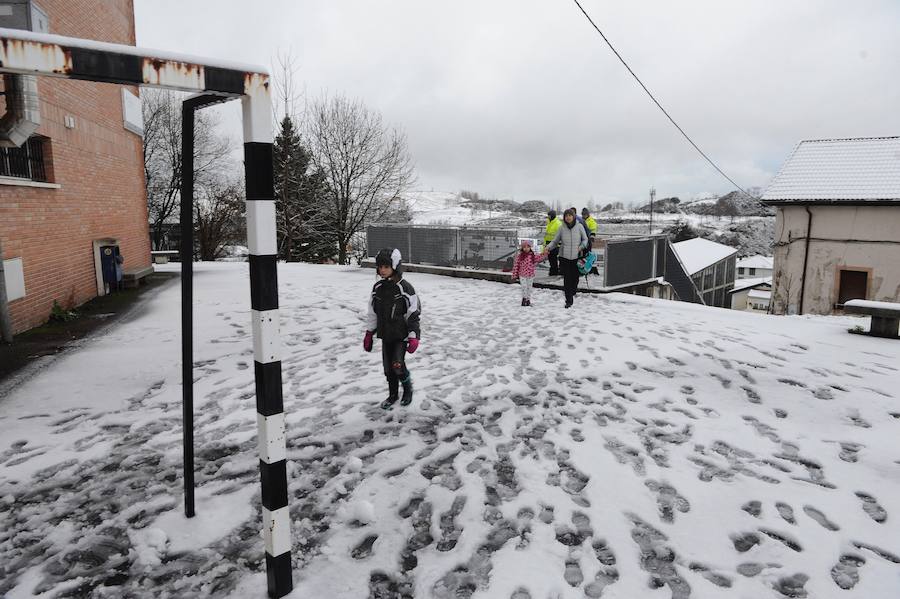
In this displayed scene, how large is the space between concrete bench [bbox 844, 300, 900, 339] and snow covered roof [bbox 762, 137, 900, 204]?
16.7m

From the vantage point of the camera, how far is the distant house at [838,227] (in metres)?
21.2

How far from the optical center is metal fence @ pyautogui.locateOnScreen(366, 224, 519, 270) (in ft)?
51.3

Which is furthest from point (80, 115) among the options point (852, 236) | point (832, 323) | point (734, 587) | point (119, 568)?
point (852, 236)

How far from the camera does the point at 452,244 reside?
16.8 meters

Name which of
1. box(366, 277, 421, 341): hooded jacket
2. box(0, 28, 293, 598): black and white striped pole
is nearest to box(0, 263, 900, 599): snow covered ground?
box(0, 28, 293, 598): black and white striped pole

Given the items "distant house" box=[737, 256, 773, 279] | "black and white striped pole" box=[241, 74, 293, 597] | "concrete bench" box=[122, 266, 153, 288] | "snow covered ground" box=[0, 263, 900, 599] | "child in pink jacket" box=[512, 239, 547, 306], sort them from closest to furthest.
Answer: "black and white striped pole" box=[241, 74, 293, 597] → "snow covered ground" box=[0, 263, 900, 599] → "child in pink jacket" box=[512, 239, 547, 306] → "concrete bench" box=[122, 266, 153, 288] → "distant house" box=[737, 256, 773, 279]

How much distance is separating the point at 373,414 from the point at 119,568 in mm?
2497

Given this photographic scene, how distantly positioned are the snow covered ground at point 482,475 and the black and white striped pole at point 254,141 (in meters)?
0.56

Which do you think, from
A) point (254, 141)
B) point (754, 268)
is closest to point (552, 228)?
point (254, 141)

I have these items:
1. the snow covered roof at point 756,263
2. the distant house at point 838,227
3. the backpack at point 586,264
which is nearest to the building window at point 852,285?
the distant house at point 838,227

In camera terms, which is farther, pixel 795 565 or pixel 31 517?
pixel 31 517

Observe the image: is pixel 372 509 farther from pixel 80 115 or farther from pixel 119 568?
pixel 80 115

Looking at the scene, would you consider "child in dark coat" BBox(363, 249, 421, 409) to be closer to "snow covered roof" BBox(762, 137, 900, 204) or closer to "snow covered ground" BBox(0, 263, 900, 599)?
"snow covered ground" BBox(0, 263, 900, 599)

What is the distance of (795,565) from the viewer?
3.01m
